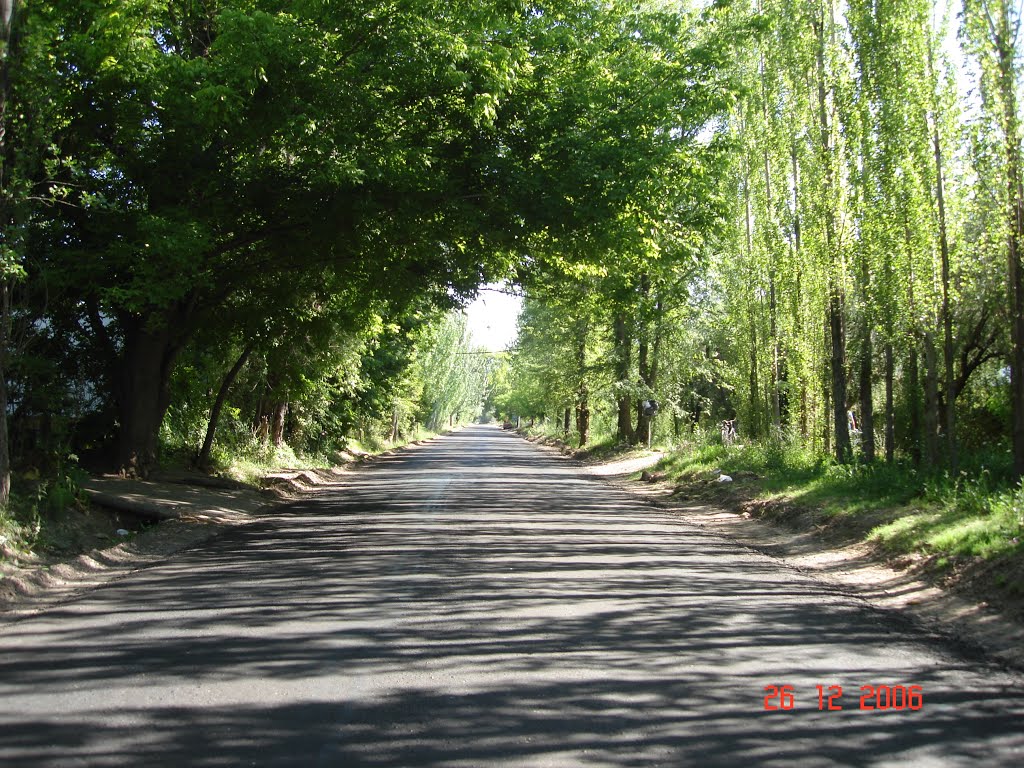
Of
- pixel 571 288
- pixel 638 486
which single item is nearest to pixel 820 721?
pixel 571 288

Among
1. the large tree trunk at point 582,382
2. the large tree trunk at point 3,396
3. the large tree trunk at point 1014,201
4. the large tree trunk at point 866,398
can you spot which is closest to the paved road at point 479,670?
the large tree trunk at point 3,396

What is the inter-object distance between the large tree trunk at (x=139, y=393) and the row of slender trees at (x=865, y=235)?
7.75 metres

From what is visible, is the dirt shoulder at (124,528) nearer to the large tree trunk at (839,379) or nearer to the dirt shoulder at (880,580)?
the dirt shoulder at (880,580)

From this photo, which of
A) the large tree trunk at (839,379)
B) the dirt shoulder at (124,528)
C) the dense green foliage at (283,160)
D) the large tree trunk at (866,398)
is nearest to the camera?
the dirt shoulder at (124,528)

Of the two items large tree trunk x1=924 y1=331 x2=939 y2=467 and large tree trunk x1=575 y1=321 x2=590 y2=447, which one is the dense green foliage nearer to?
large tree trunk x1=924 y1=331 x2=939 y2=467

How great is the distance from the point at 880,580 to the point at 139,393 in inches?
531

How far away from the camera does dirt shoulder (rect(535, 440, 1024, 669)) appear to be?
7078 millimetres

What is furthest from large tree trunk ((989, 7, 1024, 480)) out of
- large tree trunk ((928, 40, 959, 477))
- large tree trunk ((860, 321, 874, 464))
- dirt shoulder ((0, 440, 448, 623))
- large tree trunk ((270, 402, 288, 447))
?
large tree trunk ((270, 402, 288, 447))

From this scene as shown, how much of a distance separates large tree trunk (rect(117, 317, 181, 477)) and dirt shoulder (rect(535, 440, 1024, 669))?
10359 millimetres

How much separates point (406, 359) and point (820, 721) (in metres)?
34.3

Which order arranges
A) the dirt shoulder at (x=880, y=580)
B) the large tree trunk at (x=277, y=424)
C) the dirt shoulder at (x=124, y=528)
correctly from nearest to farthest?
the dirt shoulder at (x=880, y=580) → the dirt shoulder at (x=124, y=528) → the large tree trunk at (x=277, y=424)

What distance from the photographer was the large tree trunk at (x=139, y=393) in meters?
16.9

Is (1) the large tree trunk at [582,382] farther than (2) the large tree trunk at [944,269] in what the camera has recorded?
Yes
